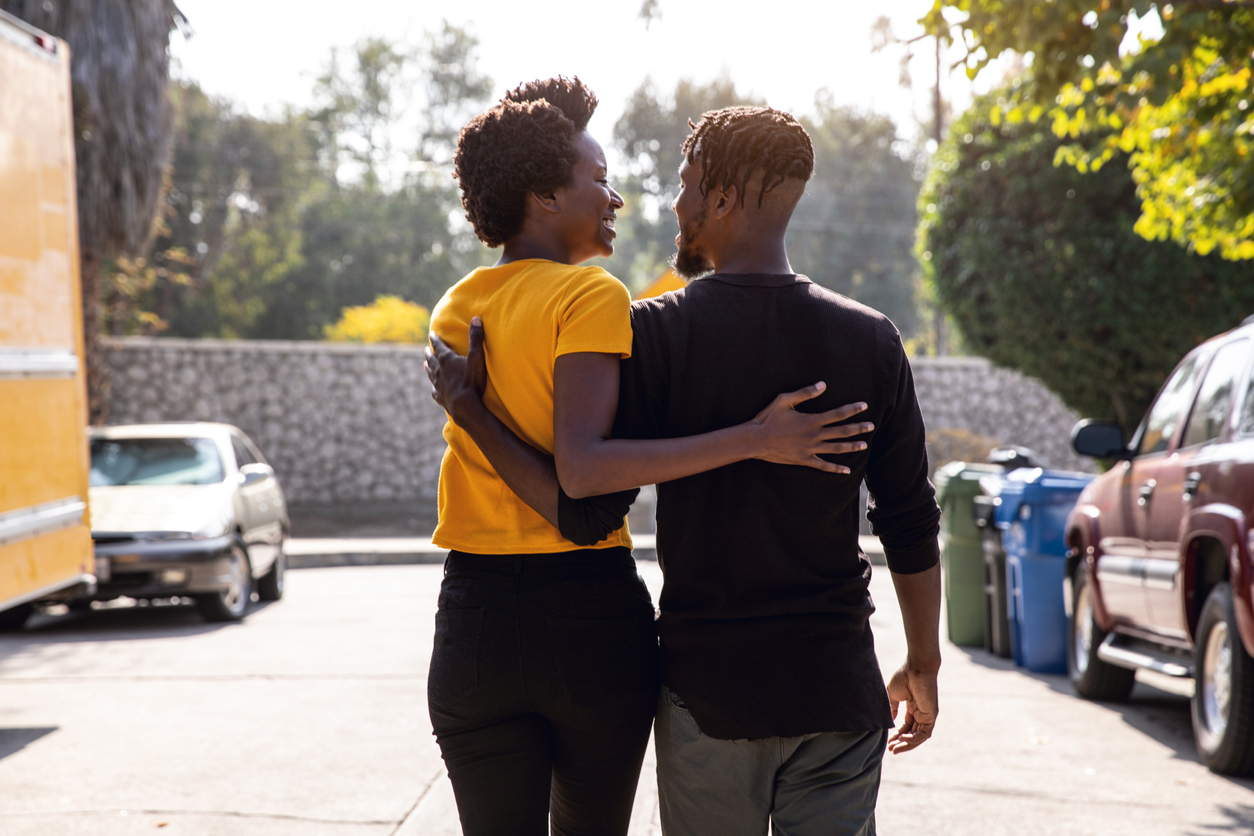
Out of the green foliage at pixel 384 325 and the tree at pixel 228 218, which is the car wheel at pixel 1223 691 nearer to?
the green foliage at pixel 384 325

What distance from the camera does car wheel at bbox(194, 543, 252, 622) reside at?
10.2 meters

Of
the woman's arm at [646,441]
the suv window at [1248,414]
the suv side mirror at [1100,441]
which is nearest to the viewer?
the woman's arm at [646,441]

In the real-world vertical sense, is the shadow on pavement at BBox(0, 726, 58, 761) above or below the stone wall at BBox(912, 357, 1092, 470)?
below

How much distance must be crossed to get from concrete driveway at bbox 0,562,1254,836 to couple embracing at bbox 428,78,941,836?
2524 millimetres

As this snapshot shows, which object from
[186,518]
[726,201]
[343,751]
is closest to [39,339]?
[343,751]

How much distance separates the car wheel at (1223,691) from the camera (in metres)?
5.25

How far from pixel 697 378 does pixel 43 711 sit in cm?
589

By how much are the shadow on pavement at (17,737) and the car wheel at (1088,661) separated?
559 centimetres

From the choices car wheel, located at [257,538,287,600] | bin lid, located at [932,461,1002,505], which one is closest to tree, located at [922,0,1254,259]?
bin lid, located at [932,461,1002,505]

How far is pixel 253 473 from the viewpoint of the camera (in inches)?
447

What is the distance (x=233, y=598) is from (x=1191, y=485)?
757cm

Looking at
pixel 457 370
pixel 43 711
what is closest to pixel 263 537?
pixel 43 711

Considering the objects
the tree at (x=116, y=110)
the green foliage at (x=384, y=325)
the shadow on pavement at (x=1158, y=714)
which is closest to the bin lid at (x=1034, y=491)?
the shadow on pavement at (x=1158, y=714)

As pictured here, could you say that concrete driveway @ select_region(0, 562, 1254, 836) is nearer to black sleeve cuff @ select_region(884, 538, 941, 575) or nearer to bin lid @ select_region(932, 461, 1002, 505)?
bin lid @ select_region(932, 461, 1002, 505)
